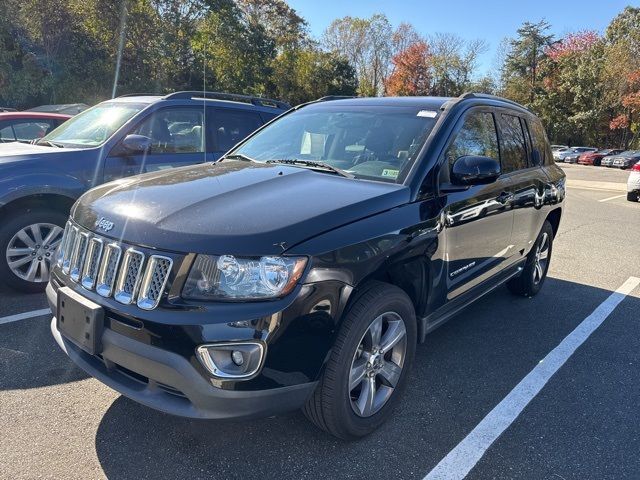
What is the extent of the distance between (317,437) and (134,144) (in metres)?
3.45

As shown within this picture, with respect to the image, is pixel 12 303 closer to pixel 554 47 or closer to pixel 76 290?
pixel 76 290

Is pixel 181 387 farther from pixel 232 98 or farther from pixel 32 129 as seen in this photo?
pixel 32 129

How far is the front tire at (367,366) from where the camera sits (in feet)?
7.77

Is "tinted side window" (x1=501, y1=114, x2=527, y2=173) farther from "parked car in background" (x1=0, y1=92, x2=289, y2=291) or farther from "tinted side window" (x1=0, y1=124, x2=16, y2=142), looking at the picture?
"tinted side window" (x1=0, y1=124, x2=16, y2=142)

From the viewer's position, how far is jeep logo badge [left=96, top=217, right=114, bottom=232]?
95.3 inches

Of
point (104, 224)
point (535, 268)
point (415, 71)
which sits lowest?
point (535, 268)

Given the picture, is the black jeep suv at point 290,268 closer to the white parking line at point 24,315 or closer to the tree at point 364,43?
the white parking line at point 24,315

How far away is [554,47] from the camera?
5491 cm

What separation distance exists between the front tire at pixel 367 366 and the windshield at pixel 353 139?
0.80 m

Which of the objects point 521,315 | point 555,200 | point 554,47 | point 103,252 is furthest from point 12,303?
point 554,47

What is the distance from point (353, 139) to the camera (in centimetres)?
347

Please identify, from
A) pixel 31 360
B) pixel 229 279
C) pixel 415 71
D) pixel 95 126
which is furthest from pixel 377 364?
pixel 415 71

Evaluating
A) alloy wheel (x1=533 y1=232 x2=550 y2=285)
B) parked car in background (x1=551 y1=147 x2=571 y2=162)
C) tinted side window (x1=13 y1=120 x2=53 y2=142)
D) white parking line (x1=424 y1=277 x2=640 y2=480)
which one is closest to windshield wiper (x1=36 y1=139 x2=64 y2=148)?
tinted side window (x1=13 y1=120 x2=53 y2=142)

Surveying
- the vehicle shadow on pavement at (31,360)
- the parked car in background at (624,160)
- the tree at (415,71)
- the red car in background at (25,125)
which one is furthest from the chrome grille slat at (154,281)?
the tree at (415,71)
